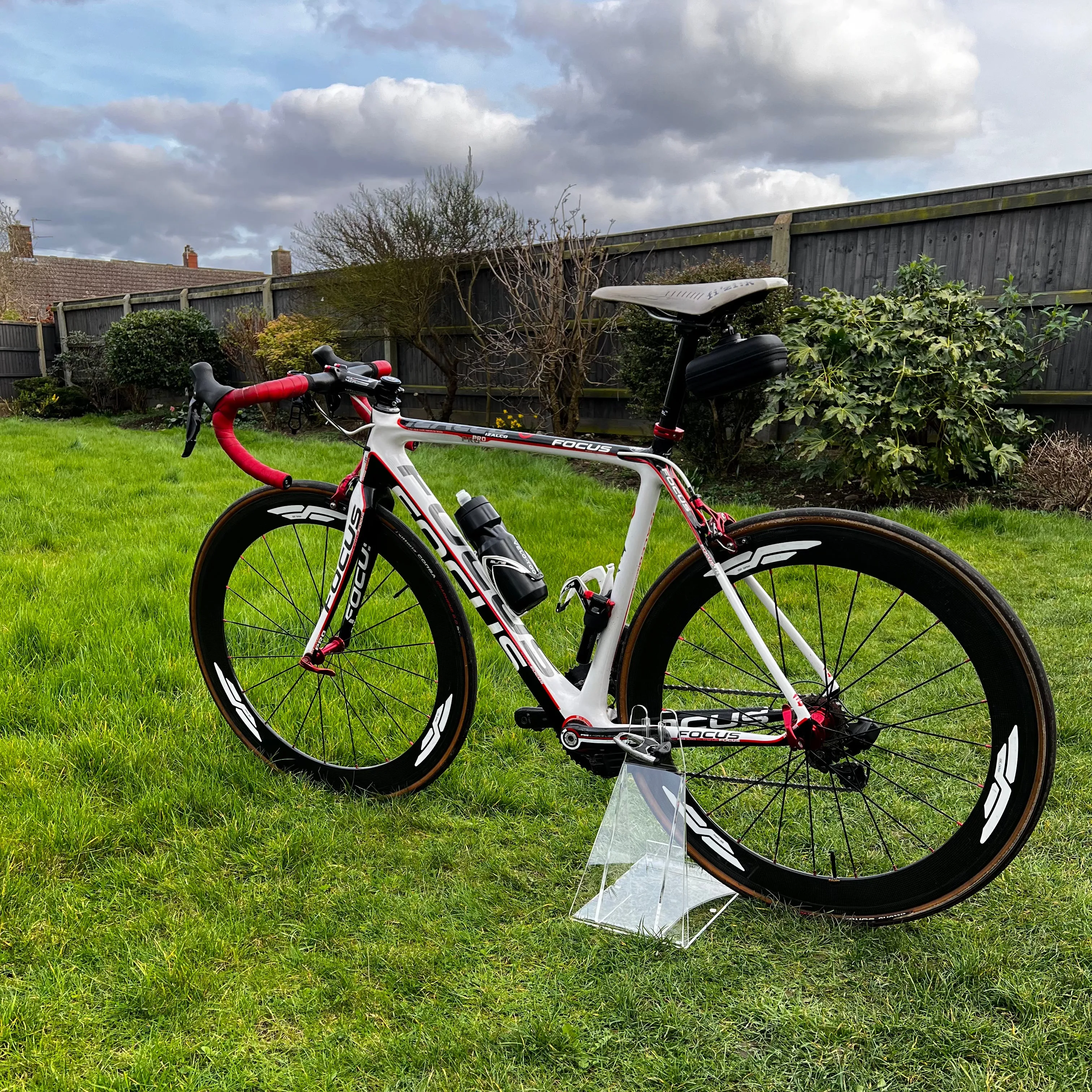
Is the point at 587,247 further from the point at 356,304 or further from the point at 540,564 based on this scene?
the point at 540,564

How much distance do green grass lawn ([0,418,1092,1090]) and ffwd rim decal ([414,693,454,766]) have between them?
16 cm

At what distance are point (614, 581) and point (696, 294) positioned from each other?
2.23ft

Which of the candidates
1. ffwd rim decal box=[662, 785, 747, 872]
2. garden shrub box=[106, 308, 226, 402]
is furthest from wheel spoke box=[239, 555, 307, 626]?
garden shrub box=[106, 308, 226, 402]

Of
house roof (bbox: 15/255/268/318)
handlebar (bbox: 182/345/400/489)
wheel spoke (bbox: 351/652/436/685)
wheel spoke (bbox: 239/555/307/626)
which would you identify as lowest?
wheel spoke (bbox: 351/652/436/685)

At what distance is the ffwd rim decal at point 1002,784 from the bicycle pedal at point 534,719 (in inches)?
38.2

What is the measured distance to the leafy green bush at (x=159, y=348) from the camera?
12531 mm

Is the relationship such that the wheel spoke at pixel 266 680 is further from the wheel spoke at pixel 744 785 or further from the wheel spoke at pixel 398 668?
the wheel spoke at pixel 744 785

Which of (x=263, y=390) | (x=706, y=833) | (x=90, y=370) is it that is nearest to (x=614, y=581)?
(x=706, y=833)

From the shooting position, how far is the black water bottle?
1977mm

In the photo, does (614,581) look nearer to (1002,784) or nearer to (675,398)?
(675,398)

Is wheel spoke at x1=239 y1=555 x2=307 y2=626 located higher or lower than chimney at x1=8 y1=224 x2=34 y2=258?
lower

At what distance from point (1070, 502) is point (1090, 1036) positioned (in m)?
4.93

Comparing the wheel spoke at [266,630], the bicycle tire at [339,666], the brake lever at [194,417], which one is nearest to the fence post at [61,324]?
the wheel spoke at [266,630]

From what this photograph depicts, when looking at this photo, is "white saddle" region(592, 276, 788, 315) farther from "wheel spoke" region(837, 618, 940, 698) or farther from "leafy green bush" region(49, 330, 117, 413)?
"leafy green bush" region(49, 330, 117, 413)
